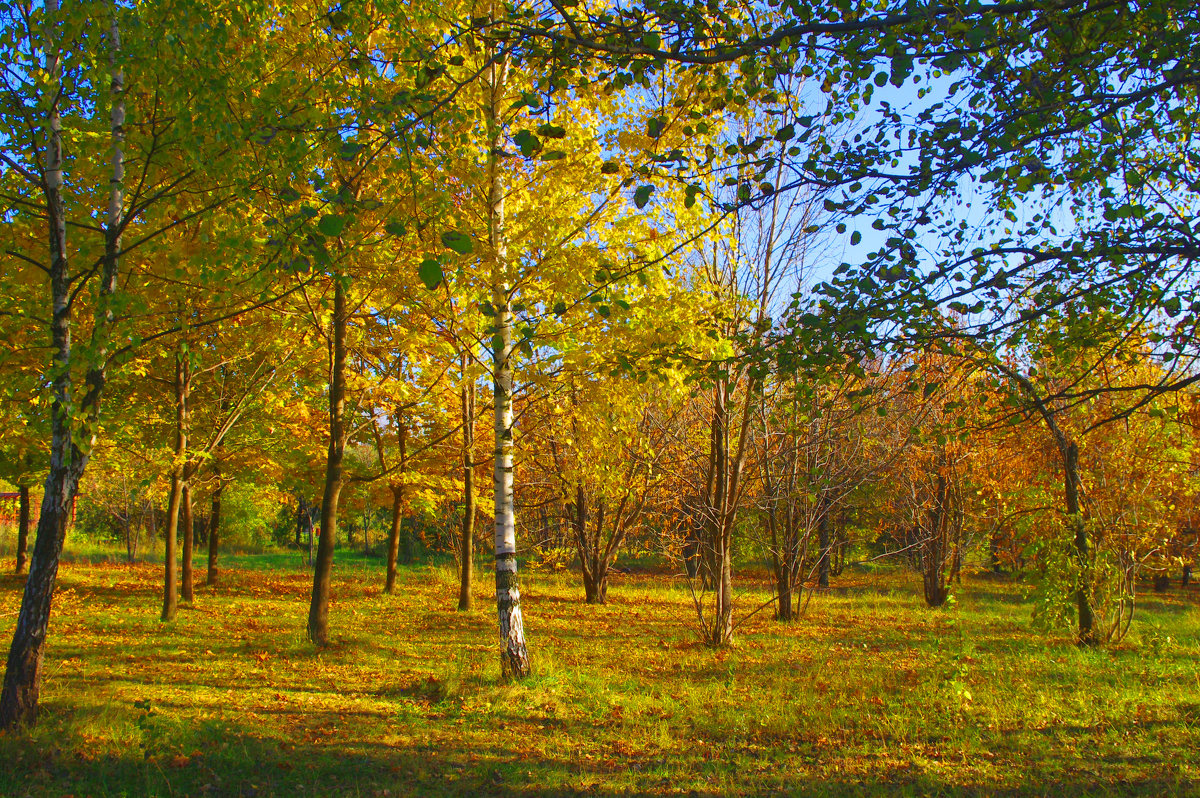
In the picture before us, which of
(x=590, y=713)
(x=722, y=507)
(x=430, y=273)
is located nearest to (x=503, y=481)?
(x=590, y=713)

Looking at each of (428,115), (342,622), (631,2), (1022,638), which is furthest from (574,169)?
(1022,638)

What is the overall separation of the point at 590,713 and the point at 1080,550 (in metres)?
7.26

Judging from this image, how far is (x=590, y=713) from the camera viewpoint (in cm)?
658

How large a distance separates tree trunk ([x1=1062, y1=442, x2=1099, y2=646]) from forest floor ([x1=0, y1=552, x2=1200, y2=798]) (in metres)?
0.40

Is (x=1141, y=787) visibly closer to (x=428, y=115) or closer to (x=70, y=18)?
(x=428, y=115)

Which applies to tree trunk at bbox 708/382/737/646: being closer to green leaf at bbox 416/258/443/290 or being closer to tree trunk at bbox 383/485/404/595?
green leaf at bbox 416/258/443/290

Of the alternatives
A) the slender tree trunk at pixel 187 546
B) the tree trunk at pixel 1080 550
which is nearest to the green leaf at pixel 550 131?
the tree trunk at pixel 1080 550

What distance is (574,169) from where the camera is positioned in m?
7.58

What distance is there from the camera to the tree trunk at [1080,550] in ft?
30.0

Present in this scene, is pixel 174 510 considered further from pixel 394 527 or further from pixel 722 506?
pixel 722 506

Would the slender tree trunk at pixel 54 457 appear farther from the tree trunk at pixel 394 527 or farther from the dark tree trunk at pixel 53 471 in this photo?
the tree trunk at pixel 394 527

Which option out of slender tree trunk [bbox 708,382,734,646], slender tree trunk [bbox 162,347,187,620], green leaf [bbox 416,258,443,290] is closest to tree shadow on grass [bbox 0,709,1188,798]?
green leaf [bbox 416,258,443,290]

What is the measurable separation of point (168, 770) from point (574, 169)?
6.39 m

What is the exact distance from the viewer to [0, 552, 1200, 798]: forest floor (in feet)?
15.6
